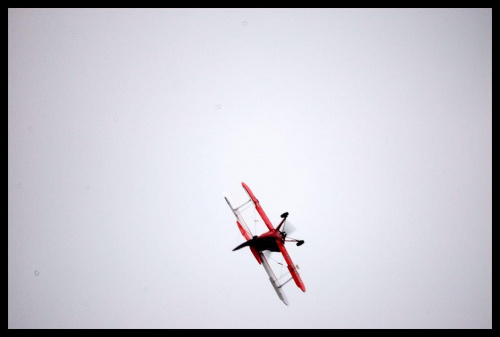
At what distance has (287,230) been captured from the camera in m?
17.6

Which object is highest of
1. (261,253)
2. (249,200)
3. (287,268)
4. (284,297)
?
(249,200)
